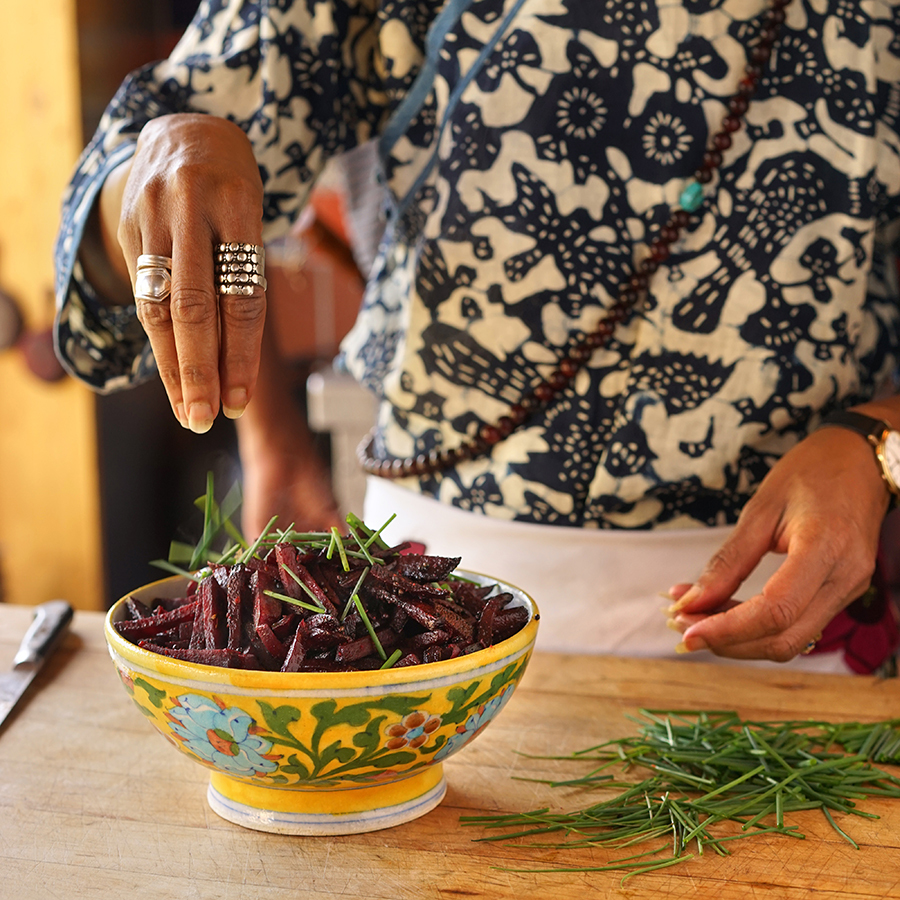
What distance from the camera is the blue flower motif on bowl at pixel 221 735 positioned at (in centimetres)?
67

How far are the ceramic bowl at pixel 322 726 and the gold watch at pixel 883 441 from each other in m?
0.50

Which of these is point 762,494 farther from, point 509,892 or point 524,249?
point 509,892

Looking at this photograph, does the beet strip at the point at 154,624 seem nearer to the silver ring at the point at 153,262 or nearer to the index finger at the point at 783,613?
the silver ring at the point at 153,262

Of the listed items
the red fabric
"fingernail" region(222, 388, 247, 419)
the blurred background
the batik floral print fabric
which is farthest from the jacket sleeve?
the blurred background

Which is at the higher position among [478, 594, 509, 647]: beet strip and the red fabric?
[478, 594, 509, 647]: beet strip

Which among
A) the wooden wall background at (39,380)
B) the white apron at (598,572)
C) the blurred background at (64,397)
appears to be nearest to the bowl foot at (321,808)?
the white apron at (598,572)

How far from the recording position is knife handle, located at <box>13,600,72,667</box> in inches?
39.9

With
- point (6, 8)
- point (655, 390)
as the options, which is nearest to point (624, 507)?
point (655, 390)

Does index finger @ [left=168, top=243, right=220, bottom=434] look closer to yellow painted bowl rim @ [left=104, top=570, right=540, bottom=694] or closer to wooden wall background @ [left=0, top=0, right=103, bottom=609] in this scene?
yellow painted bowl rim @ [left=104, top=570, right=540, bottom=694]

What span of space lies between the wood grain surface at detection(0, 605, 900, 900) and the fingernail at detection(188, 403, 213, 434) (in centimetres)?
29

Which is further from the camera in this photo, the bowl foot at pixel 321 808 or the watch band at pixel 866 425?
the watch band at pixel 866 425

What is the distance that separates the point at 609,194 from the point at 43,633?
78 centimetres

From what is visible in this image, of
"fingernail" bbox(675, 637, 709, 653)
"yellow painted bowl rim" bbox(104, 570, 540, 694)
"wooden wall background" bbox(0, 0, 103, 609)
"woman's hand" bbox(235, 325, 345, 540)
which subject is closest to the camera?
"yellow painted bowl rim" bbox(104, 570, 540, 694)

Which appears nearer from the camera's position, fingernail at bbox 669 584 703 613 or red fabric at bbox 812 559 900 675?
fingernail at bbox 669 584 703 613
